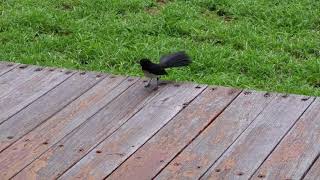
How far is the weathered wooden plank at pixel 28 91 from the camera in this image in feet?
12.9

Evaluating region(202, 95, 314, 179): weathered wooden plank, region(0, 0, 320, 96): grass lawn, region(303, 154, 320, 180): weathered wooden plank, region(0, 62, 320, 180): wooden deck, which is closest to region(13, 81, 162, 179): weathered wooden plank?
region(0, 62, 320, 180): wooden deck

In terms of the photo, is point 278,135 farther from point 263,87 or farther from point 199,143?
point 263,87

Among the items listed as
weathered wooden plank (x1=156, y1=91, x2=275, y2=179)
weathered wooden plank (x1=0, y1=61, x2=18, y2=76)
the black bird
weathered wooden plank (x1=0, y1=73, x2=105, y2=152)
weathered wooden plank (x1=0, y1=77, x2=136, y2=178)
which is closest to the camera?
weathered wooden plank (x1=156, y1=91, x2=275, y2=179)

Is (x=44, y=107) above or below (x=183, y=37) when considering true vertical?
above

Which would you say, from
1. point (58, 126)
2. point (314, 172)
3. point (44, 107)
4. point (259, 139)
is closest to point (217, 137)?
point (259, 139)

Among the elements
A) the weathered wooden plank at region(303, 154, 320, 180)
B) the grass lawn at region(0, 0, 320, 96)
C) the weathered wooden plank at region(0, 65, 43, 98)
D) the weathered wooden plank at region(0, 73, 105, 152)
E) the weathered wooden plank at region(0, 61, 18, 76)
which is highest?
the weathered wooden plank at region(303, 154, 320, 180)

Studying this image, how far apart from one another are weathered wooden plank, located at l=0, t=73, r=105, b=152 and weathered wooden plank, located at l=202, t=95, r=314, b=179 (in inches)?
39.4

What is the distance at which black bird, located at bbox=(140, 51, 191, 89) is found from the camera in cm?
409

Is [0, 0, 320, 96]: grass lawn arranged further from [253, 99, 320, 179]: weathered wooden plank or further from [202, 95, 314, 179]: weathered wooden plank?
[253, 99, 320, 179]: weathered wooden plank

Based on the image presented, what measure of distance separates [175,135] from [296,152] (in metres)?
0.57

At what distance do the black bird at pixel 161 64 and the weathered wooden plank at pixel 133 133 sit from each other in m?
0.11

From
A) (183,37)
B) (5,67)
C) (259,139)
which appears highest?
(259,139)

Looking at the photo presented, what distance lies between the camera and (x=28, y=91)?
4184 mm

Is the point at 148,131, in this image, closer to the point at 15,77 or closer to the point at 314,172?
the point at 314,172
